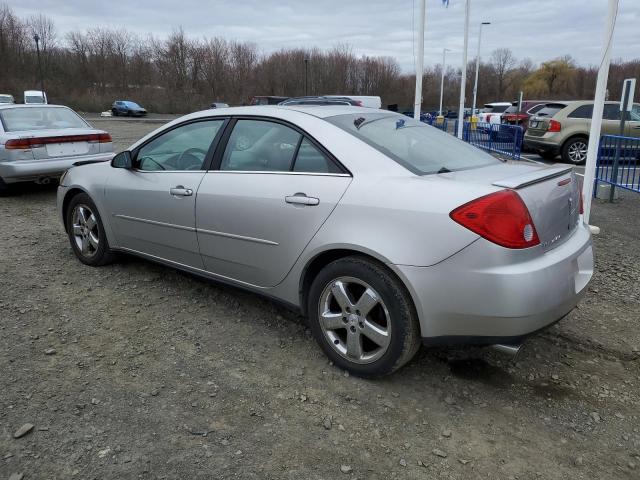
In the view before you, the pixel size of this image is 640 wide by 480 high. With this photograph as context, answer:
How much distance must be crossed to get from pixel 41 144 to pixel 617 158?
8.35 m

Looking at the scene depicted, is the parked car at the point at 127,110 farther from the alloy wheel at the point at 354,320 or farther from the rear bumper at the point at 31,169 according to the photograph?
the alloy wheel at the point at 354,320

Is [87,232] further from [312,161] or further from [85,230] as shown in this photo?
[312,161]

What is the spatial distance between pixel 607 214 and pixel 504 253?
18.2 feet

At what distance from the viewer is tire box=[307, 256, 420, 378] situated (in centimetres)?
273

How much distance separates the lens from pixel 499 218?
2.48 m

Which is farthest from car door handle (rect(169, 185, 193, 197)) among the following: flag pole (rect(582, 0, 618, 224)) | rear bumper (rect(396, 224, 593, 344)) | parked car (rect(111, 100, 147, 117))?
parked car (rect(111, 100, 147, 117))

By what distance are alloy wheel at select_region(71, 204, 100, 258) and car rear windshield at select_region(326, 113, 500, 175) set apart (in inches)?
106

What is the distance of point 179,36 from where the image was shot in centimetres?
6425

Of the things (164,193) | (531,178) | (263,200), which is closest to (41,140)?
(164,193)

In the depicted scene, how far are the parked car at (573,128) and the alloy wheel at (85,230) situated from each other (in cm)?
1173

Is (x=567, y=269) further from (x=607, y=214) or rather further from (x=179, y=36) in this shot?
(x=179, y=36)

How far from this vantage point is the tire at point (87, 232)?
471cm

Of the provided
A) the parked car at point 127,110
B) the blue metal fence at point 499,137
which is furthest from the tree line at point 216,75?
the blue metal fence at point 499,137

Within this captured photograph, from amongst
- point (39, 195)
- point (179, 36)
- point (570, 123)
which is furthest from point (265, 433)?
point (179, 36)
